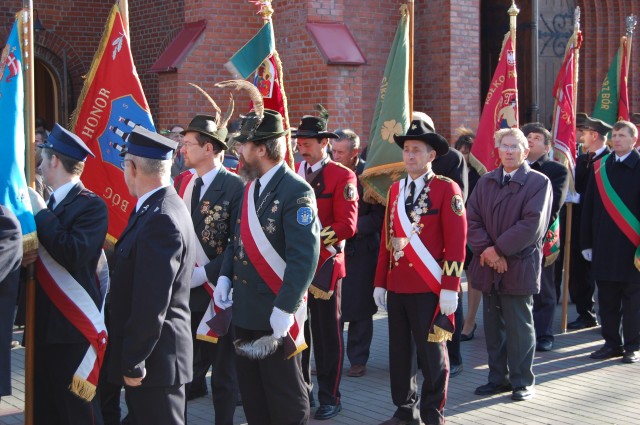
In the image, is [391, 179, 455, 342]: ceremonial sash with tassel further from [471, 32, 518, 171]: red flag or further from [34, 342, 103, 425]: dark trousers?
[471, 32, 518, 171]: red flag

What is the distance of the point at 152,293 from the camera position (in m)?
4.01

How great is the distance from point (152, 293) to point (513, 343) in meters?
3.44

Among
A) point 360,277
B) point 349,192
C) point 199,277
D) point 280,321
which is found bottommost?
point 360,277

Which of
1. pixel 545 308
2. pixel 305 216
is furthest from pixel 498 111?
pixel 305 216

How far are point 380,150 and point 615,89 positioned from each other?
564 centimetres

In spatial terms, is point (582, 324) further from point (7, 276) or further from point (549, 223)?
point (7, 276)

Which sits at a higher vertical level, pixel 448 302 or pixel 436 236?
pixel 436 236

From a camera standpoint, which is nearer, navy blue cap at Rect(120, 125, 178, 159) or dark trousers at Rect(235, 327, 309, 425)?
navy blue cap at Rect(120, 125, 178, 159)

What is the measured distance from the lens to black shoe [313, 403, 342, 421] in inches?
240

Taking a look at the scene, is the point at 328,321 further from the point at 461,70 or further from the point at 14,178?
the point at 461,70

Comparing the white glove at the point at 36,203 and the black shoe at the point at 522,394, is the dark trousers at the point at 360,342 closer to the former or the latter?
the black shoe at the point at 522,394

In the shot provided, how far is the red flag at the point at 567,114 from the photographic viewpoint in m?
9.36

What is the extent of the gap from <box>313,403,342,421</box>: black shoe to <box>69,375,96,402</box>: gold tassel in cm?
206

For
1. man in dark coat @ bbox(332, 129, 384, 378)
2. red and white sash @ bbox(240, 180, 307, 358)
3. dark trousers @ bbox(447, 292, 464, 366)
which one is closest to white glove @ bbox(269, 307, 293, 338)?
red and white sash @ bbox(240, 180, 307, 358)
